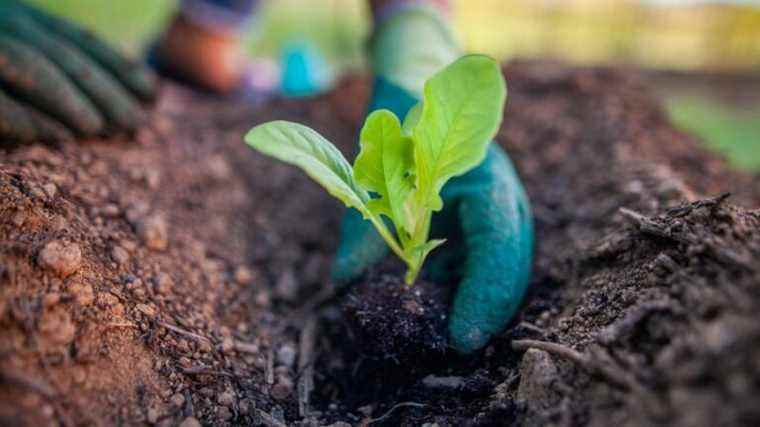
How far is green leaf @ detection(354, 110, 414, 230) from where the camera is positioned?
36.0 inches

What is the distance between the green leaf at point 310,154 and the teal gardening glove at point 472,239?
0.77 feet

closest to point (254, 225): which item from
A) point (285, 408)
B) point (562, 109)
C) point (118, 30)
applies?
point (285, 408)

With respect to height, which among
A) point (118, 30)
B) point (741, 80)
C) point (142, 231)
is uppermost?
point (142, 231)

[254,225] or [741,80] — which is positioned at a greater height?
[254,225]

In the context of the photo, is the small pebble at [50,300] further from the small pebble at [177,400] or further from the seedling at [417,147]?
the seedling at [417,147]

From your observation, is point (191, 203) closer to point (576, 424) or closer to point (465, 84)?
point (465, 84)

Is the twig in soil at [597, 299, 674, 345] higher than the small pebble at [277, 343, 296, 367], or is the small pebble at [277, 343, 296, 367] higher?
the twig in soil at [597, 299, 674, 345]

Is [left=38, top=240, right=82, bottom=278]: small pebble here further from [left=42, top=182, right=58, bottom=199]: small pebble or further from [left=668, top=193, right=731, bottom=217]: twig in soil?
[left=668, top=193, right=731, bottom=217]: twig in soil

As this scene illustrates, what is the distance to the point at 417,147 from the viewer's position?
3.02 feet

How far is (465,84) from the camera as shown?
89cm

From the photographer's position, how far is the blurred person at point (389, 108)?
1.06 meters

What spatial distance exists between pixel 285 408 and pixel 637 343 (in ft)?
1.89

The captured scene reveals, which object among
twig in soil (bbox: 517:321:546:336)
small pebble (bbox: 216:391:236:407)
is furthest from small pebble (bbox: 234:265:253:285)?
twig in soil (bbox: 517:321:546:336)

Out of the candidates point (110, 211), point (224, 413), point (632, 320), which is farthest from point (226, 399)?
point (632, 320)
